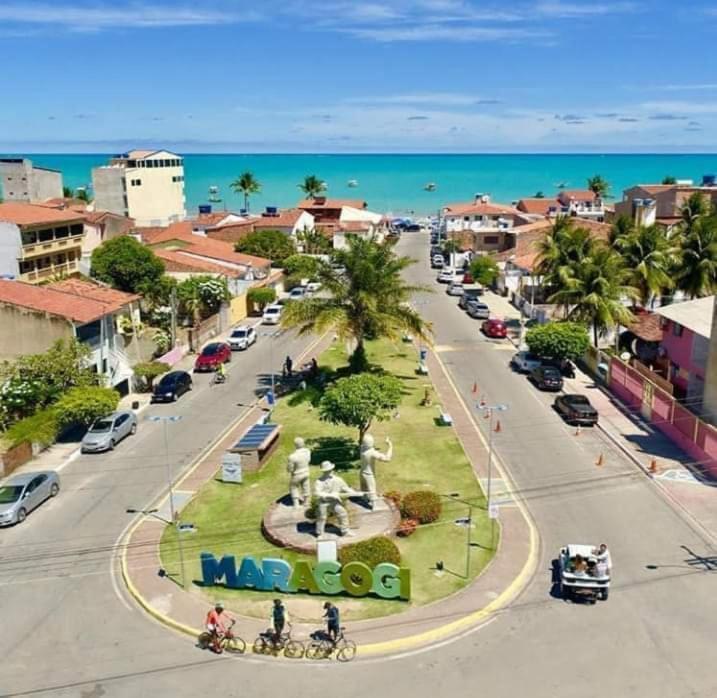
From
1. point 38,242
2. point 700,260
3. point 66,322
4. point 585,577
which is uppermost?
point 38,242

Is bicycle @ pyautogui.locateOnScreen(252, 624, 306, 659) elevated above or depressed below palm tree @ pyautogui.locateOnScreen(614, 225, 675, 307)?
below

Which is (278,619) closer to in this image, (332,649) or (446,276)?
(332,649)

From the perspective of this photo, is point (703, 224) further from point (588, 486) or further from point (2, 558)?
point (2, 558)

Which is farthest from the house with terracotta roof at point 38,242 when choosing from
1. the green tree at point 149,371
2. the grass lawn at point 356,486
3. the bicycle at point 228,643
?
the bicycle at point 228,643

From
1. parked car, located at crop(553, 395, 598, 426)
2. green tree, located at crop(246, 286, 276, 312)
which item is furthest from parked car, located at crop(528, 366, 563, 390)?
green tree, located at crop(246, 286, 276, 312)

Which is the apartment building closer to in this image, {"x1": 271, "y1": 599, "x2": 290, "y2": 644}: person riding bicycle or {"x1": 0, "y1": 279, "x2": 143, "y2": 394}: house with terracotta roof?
{"x1": 0, "y1": 279, "x2": 143, "y2": 394}: house with terracotta roof

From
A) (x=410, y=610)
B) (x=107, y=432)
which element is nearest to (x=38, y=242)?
(x=107, y=432)
